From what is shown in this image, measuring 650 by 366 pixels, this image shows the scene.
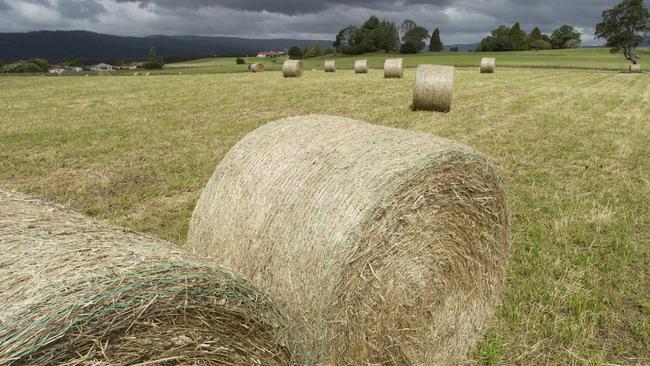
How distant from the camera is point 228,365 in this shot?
239cm

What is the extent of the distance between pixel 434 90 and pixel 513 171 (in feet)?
22.3

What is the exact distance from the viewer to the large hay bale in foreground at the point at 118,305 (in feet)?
5.82

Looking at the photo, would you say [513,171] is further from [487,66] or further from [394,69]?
Result: [487,66]

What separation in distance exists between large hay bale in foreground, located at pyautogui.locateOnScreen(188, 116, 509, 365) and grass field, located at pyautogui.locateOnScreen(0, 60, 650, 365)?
0.65 m

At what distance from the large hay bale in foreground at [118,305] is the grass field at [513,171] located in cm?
242

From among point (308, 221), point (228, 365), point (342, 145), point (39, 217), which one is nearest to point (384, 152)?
point (342, 145)

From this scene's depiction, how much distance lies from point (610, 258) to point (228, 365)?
4.66 m

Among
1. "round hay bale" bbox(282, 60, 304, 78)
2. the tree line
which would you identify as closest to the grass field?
"round hay bale" bbox(282, 60, 304, 78)

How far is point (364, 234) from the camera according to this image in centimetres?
316

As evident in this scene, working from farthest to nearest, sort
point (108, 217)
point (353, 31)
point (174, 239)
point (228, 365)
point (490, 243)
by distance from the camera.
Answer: point (353, 31) → point (108, 217) → point (174, 239) → point (490, 243) → point (228, 365)

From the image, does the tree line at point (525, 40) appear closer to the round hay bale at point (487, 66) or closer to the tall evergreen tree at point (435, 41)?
the tall evergreen tree at point (435, 41)

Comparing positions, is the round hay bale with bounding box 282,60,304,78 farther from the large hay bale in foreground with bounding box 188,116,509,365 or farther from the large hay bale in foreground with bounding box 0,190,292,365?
the large hay bale in foreground with bounding box 0,190,292,365

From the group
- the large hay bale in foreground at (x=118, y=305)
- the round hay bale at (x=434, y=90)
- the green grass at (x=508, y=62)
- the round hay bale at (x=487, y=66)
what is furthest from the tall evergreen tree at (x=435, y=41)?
the large hay bale in foreground at (x=118, y=305)

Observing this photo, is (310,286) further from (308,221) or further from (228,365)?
(228,365)
